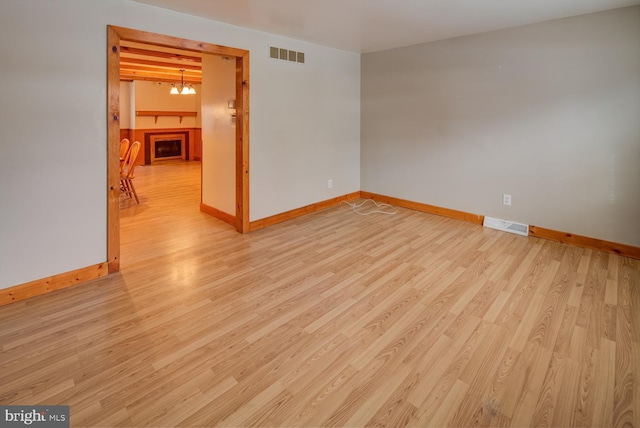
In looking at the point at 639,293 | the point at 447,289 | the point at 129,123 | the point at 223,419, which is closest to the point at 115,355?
the point at 223,419

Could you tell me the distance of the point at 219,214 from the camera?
475 cm

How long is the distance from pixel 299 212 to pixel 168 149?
7800 millimetres

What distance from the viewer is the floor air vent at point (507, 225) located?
4.16 metres

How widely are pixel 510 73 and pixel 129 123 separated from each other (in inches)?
392

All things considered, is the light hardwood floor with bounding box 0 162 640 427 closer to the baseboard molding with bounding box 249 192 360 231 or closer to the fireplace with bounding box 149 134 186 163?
the baseboard molding with bounding box 249 192 360 231

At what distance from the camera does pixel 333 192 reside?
17.9 feet

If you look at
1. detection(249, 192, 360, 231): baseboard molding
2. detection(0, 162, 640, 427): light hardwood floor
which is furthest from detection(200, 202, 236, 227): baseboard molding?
detection(0, 162, 640, 427): light hardwood floor

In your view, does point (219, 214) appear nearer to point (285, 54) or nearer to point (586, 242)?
point (285, 54)

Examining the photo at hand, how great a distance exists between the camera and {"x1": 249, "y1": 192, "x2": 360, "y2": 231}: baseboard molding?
4402 mm

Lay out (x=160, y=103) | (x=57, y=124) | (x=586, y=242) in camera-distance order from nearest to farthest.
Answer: (x=57, y=124), (x=586, y=242), (x=160, y=103)

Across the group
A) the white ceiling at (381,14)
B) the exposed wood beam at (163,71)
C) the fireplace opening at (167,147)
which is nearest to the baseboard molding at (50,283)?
the white ceiling at (381,14)

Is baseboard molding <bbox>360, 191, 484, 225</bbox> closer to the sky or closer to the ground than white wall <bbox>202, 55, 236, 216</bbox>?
closer to the ground

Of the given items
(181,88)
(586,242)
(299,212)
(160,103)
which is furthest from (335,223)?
(160,103)

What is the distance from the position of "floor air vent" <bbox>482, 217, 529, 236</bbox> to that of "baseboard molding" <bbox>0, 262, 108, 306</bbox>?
4225 mm
